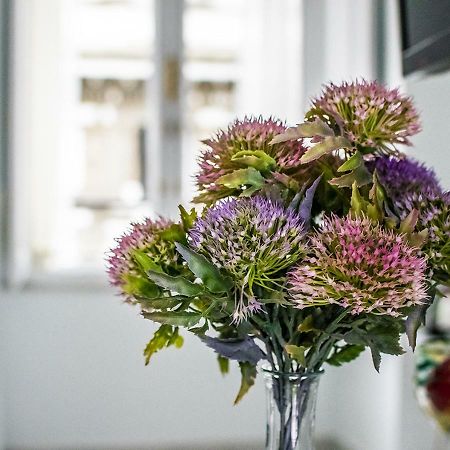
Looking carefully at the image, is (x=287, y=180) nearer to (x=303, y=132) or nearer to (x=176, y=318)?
(x=303, y=132)

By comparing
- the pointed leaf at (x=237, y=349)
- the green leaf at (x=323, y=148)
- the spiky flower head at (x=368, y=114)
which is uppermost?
the spiky flower head at (x=368, y=114)

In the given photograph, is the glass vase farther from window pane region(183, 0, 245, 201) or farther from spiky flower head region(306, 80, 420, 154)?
window pane region(183, 0, 245, 201)

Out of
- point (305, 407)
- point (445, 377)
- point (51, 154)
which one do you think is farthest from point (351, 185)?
point (51, 154)

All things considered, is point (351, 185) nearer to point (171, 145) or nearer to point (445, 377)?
point (445, 377)

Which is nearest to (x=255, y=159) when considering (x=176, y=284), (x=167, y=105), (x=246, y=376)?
(x=176, y=284)

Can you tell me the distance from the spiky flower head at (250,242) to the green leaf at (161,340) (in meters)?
0.11

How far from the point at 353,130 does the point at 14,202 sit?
200 cm

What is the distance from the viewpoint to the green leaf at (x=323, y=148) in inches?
25.5

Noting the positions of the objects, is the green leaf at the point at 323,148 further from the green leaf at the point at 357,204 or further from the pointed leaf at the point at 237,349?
the pointed leaf at the point at 237,349

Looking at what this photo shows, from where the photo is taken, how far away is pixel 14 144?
2.48m

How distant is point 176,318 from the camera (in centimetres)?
67

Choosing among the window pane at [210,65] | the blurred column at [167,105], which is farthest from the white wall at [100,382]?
the window pane at [210,65]

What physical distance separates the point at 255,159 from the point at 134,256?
14 centimetres

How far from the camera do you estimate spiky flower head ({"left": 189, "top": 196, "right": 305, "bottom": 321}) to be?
0.62 m
